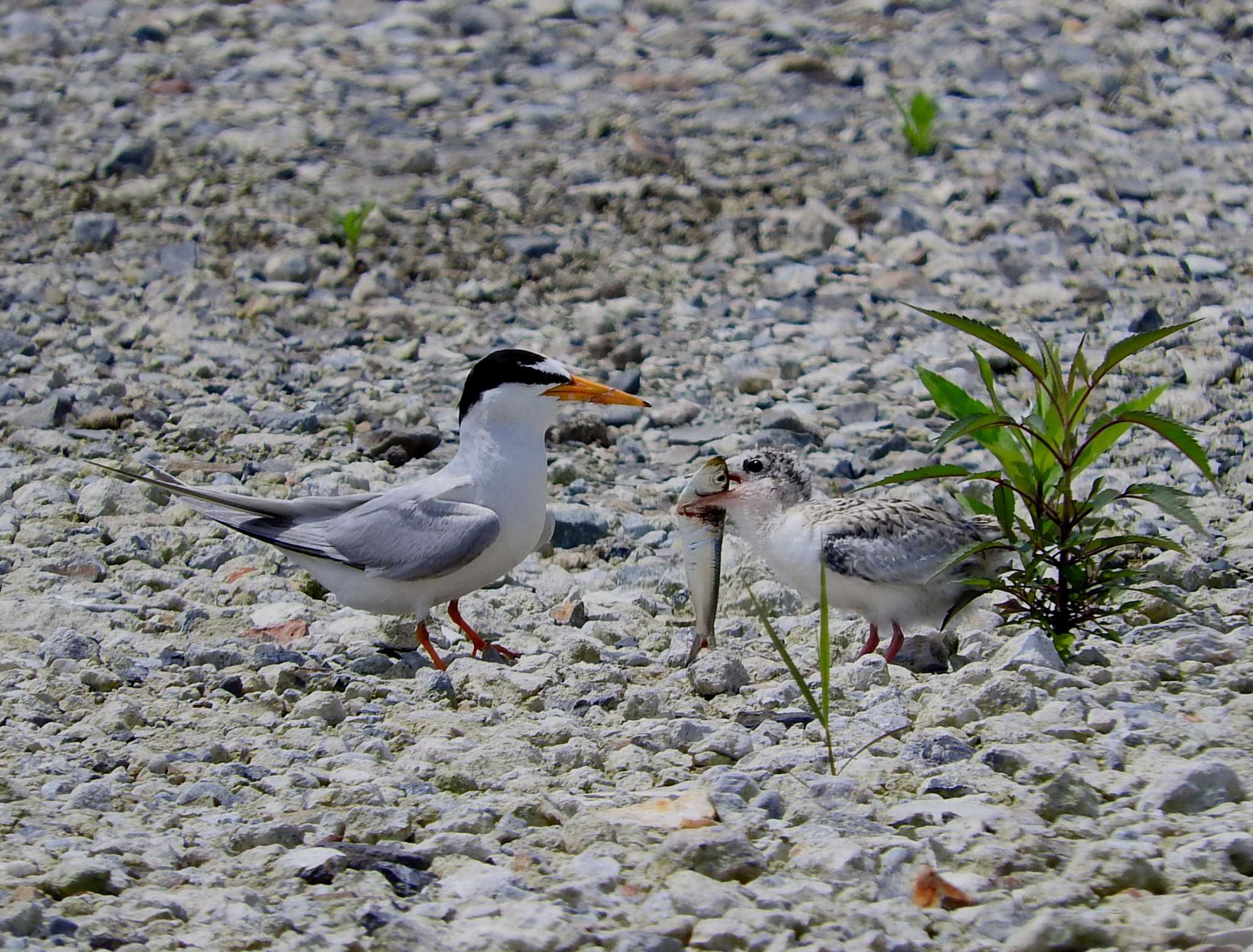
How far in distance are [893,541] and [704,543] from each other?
2.04ft

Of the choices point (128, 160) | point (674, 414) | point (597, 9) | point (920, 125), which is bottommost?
point (674, 414)

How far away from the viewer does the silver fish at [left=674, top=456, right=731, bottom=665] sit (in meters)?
5.09

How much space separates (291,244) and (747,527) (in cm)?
433

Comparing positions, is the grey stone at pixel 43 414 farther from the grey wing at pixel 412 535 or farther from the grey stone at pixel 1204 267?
the grey stone at pixel 1204 267

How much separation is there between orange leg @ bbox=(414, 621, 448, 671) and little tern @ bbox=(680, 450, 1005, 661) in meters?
0.95

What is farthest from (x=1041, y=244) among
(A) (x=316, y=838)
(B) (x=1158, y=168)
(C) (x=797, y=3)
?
(A) (x=316, y=838)

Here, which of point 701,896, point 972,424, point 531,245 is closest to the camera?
point 701,896

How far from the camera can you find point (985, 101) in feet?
33.9

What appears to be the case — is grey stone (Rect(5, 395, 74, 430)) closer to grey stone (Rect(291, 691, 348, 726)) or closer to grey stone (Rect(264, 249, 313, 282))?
grey stone (Rect(264, 249, 313, 282))

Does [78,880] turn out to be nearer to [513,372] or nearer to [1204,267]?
[513,372]

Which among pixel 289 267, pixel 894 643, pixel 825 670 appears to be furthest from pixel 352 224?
pixel 825 670

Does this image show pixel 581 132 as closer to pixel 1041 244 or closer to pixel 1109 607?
pixel 1041 244

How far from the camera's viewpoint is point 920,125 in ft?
31.7

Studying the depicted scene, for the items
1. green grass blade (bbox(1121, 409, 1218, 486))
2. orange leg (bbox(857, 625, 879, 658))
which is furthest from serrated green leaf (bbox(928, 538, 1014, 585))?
green grass blade (bbox(1121, 409, 1218, 486))
